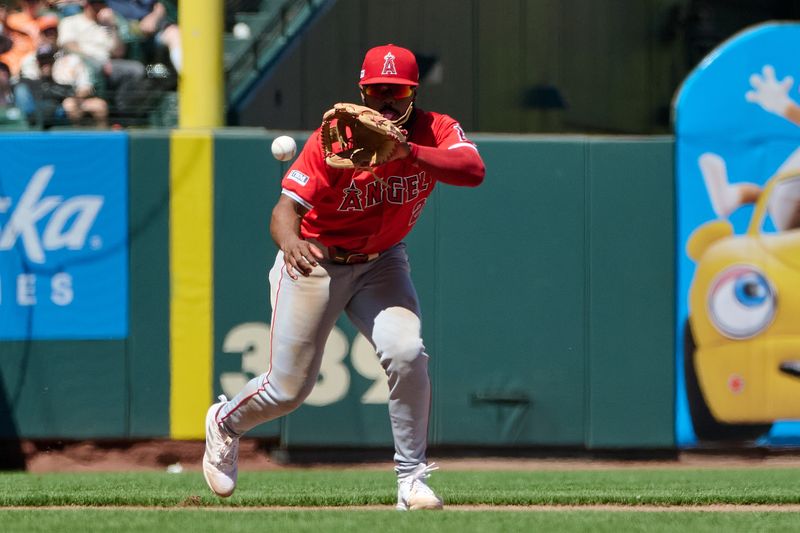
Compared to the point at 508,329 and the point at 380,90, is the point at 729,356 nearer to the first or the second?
the point at 508,329

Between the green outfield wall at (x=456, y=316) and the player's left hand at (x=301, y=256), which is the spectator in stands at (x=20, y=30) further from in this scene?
the player's left hand at (x=301, y=256)

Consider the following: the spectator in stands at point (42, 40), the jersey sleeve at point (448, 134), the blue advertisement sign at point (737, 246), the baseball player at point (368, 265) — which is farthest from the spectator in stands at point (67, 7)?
the jersey sleeve at point (448, 134)

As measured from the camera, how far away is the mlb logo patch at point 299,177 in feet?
15.7

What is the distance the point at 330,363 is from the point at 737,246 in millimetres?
2633

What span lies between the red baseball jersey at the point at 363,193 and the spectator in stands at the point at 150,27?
4.55 m

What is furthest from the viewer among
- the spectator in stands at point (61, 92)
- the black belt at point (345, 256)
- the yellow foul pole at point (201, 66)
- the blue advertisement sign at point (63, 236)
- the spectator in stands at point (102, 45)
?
the spectator in stands at point (102, 45)

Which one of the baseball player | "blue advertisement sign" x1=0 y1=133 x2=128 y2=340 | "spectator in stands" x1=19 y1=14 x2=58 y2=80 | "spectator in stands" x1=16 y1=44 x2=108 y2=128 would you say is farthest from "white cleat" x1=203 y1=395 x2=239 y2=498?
"spectator in stands" x1=19 y1=14 x2=58 y2=80

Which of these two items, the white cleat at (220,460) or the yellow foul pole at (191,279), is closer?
the white cleat at (220,460)

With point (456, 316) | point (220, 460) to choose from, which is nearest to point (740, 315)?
point (456, 316)

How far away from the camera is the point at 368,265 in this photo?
16.4 feet

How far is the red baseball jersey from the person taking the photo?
478cm

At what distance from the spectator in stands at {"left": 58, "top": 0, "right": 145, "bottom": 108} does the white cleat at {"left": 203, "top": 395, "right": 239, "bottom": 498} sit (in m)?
4.09

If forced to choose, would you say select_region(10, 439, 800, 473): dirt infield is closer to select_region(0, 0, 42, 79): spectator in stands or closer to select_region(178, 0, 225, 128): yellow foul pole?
select_region(178, 0, 225, 128): yellow foul pole

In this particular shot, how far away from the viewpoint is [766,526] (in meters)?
4.51
